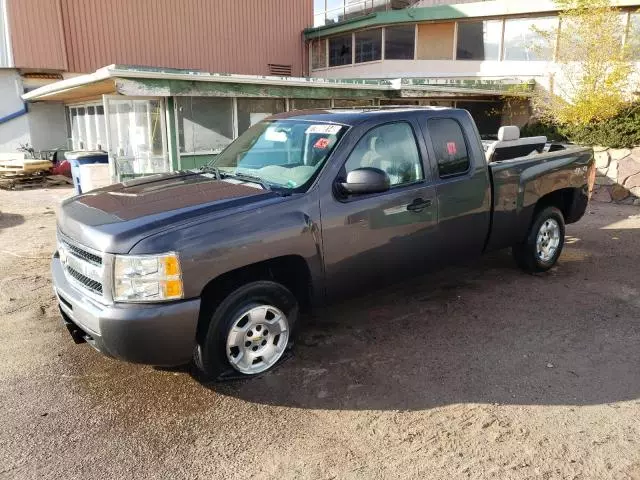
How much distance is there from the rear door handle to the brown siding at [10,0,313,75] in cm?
1708

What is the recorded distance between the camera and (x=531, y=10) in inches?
781

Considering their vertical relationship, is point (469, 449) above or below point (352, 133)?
below

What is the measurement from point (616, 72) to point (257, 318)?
13124mm

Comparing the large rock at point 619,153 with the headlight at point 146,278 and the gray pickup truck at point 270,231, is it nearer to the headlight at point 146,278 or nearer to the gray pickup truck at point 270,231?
the gray pickup truck at point 270,231

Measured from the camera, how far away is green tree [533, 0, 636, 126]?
43.0 feet

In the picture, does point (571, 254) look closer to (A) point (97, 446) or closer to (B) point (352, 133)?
(B) point (352, 133)

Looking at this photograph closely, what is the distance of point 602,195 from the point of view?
12523 mm

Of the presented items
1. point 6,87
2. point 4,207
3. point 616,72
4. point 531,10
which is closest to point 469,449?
point 4,207

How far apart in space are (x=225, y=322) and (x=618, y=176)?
39.7 ft

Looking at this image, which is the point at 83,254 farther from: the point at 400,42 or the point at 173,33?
the point at 400,42

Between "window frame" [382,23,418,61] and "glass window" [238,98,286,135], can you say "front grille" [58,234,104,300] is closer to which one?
"glass window" [238,98,286,135]

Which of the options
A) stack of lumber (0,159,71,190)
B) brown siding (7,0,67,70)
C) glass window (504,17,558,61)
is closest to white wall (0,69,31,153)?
brown siding (7,0,67,70)

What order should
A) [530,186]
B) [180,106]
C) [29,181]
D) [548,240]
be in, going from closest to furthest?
[530,186] < [548,240] < [180,106] < [29,181]

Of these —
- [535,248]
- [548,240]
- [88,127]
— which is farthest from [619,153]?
[88,127]
